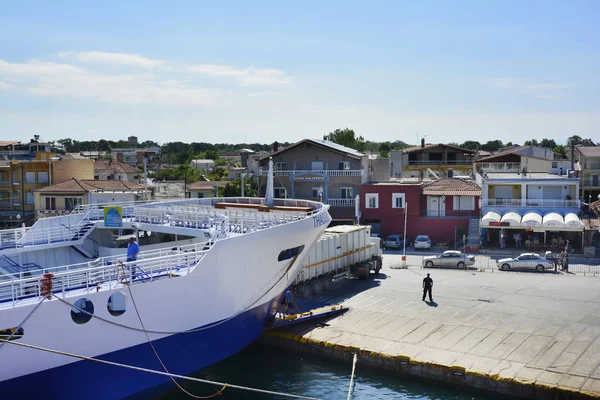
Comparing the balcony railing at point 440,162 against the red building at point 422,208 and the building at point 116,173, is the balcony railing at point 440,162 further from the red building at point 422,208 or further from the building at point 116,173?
the building at point 116,173

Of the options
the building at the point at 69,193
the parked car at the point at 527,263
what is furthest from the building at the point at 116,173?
the parked car at the point at 527,263

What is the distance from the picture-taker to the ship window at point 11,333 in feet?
46.3

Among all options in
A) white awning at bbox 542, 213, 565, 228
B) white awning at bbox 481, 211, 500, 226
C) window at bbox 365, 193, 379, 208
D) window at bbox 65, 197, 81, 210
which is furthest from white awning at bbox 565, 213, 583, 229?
window at bbox 65, 197, 81, 210

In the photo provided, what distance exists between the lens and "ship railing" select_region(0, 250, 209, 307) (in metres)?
15.0

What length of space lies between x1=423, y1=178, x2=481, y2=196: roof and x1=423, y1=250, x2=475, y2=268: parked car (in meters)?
9.36

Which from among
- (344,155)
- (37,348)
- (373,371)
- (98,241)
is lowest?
(373,371)

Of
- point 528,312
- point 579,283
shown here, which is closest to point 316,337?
point 528,312

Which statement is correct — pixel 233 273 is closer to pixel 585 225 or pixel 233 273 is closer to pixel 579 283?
pixel 579 283

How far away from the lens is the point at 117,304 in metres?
16.1

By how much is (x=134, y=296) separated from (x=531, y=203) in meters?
33.6

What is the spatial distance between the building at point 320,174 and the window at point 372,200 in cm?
147

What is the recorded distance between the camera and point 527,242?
40156 millimetres

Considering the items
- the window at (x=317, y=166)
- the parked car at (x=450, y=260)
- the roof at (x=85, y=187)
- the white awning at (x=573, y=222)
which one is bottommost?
the parked car at (x=450, y=260)

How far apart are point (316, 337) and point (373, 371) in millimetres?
2642
